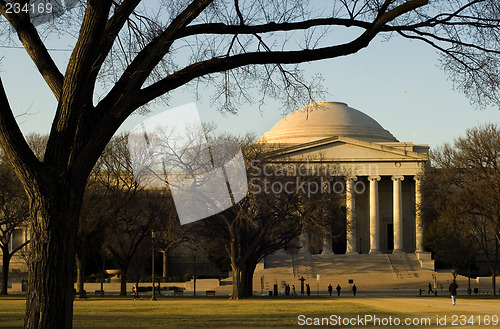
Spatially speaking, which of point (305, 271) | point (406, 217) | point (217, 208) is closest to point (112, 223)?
point (217, 208)

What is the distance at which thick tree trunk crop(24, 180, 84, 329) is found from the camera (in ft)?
31.2

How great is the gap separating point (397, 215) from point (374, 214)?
2.75 meters

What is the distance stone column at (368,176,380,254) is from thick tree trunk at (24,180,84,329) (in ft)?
269

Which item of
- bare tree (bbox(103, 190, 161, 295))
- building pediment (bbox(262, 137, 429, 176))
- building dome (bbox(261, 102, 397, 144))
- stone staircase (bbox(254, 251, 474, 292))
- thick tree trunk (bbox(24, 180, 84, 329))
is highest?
building dome (bbox(261, 102, 397, 144))

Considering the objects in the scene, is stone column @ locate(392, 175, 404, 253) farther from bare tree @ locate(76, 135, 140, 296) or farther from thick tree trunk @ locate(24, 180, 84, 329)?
thick tree trunk @ locate(24, 180, 84, 329)

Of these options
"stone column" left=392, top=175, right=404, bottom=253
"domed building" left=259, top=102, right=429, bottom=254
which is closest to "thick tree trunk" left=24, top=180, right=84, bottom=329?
"domed building" left=259, top=102, right=429, bottom=254

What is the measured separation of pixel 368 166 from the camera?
297 ft

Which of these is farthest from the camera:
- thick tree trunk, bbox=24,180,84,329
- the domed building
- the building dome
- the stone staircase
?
the building dome

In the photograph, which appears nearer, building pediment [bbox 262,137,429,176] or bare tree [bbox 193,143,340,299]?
bare tree [bbox 193,143,340,299]

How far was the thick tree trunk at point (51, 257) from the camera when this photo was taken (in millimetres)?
9516

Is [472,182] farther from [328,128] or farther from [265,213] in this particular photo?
[328,128]

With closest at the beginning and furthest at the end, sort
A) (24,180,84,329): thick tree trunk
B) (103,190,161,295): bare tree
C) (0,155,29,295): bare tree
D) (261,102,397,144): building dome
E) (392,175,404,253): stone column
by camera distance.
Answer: (24,180,84,329): thick tree trunk < (0,155,29,295): bare tree < (103,190,161,295): bare tree < (392,175,404,253): stone column < (261,102,397,144): building dome

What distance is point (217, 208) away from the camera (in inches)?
1875

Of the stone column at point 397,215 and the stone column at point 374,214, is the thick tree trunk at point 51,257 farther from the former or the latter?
the stone column at point 397,215
